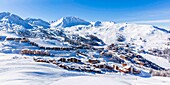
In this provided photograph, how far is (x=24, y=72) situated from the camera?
4216 centimetres

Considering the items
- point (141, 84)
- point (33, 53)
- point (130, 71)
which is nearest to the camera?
point (141, 84)

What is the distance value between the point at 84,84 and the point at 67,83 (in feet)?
7.97

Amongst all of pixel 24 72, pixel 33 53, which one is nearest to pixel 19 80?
pixel 24 72

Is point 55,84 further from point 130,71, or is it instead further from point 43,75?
point 130,71

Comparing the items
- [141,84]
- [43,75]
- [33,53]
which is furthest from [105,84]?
[33,53]

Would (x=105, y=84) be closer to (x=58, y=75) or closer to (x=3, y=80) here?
(x=58, y=75)

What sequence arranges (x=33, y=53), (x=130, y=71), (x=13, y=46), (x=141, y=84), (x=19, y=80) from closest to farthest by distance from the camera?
(x=19, y=80) < (x=141, y=84) < (x=130, y=71) < (x=33, y=53) < (x=13, y=46)

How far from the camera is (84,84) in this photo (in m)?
36.0

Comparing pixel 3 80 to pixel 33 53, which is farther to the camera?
pixel 33 53

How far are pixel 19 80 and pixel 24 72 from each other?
25.1 ft

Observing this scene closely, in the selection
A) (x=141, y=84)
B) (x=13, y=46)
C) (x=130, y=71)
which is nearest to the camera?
(x=141, y=84)

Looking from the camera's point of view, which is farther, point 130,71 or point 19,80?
point 130,71

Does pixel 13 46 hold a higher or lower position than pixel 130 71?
higher

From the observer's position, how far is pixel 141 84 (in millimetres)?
41750
